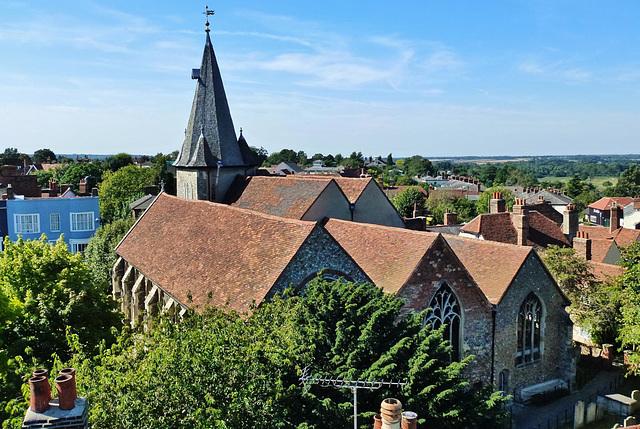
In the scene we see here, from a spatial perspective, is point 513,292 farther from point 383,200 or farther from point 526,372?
point 383,200

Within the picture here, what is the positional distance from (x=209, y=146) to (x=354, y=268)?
71.7 ft

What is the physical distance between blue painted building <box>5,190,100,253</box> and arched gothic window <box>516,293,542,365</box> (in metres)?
40.5

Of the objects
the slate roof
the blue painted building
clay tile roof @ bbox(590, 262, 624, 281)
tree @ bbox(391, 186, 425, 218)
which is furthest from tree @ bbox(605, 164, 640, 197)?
the blue painted building

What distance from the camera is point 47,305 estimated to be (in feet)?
72.8

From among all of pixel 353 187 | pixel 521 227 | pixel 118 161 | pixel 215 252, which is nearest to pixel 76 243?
pixel 353 187

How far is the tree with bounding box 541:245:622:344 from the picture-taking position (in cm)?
3131

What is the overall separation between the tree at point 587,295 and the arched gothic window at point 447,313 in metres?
12.2

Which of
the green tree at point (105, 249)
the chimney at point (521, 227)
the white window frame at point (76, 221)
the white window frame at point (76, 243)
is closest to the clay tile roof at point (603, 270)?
the chimney at point (521, 227)

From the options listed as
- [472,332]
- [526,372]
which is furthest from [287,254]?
[526,372]

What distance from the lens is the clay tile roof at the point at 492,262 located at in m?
25.2

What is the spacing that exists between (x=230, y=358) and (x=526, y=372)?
18926 millimetres

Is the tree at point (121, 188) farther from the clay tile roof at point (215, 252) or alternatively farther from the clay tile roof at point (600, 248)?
the clay tile roof at point (600, 248)

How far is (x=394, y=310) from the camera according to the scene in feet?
60.9

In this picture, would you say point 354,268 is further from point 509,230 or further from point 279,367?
point 509,230
